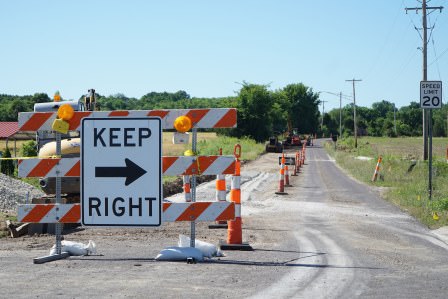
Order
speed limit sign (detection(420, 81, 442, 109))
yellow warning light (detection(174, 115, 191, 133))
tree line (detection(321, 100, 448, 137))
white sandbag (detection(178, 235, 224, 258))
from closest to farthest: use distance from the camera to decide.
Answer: yellow warning light (detection(174, 115, 191, 133)) → white sandbag (detection(178, 235, 224, 258)) → speed limit sign (detection(420, 81, 442, 109)) → tree line (detection(321, 100, 448, 137))

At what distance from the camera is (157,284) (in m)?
6.71

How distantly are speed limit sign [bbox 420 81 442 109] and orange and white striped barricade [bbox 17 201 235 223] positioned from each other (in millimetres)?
10678

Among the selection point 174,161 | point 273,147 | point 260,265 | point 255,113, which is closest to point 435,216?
point 260,265

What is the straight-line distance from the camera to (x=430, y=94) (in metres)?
17.4

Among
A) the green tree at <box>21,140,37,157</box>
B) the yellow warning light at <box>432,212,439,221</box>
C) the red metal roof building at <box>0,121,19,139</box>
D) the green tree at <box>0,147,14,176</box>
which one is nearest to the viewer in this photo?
the yellow warning light at <box>432,212,439,221</box>

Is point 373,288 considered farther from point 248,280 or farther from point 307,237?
point 307,237

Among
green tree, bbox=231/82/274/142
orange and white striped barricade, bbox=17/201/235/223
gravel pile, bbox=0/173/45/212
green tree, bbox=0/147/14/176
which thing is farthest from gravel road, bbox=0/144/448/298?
green tree, bbox=231/82/274/142

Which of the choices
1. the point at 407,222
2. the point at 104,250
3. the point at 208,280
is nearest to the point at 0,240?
the point at 104,250

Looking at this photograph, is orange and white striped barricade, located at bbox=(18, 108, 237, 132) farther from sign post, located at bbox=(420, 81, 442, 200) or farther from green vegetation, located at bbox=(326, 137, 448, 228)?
sign post, located at bbox=(420, 81, 442, 200)

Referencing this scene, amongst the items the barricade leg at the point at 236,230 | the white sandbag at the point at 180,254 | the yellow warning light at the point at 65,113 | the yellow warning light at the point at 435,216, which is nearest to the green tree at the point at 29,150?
the yellow warning light at the point at 435,216

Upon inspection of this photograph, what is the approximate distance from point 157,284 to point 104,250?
8.58 ft

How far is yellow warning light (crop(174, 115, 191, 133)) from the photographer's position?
7.83m

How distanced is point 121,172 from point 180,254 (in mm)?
1314

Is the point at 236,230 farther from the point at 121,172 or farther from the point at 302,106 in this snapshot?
the point at 302,106
